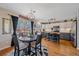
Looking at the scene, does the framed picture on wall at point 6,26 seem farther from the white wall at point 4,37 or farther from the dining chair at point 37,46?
the dining chair at point 37,46

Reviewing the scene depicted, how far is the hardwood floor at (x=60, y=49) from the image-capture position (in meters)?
2.54

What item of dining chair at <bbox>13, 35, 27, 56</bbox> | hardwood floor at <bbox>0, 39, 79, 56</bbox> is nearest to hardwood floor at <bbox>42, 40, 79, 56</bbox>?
hardwood floor at <bbox>0, 39, 79, 56</bbox>

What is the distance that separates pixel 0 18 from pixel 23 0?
53 centimetres

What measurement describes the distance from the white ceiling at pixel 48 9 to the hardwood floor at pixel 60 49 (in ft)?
1.55

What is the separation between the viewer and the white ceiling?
2500mm

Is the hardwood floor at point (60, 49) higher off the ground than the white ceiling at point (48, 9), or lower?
lower

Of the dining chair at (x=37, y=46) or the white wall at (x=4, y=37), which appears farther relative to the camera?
the dining chair at (x=37, y=46)

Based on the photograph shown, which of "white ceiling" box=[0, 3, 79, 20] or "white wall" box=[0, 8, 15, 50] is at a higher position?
"white ceiling" box=[0, 3, 79, 20]

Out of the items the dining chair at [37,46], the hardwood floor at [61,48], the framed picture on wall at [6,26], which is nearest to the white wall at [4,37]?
the framed picture on wall at [6,26]

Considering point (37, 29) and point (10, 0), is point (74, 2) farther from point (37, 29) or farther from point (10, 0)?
point (10, 0)

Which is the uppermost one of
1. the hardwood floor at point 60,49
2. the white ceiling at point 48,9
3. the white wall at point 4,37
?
the white ceiling at point 48,9

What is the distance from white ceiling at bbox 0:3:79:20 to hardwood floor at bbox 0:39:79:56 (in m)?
0.47

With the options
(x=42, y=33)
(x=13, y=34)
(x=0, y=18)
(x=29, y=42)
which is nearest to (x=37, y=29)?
(x=42, y=33)

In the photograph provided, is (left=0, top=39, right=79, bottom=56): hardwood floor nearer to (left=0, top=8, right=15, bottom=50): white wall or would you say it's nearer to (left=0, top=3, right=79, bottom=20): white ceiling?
(left=0, top=8, right=15, bottom=50): white wall
